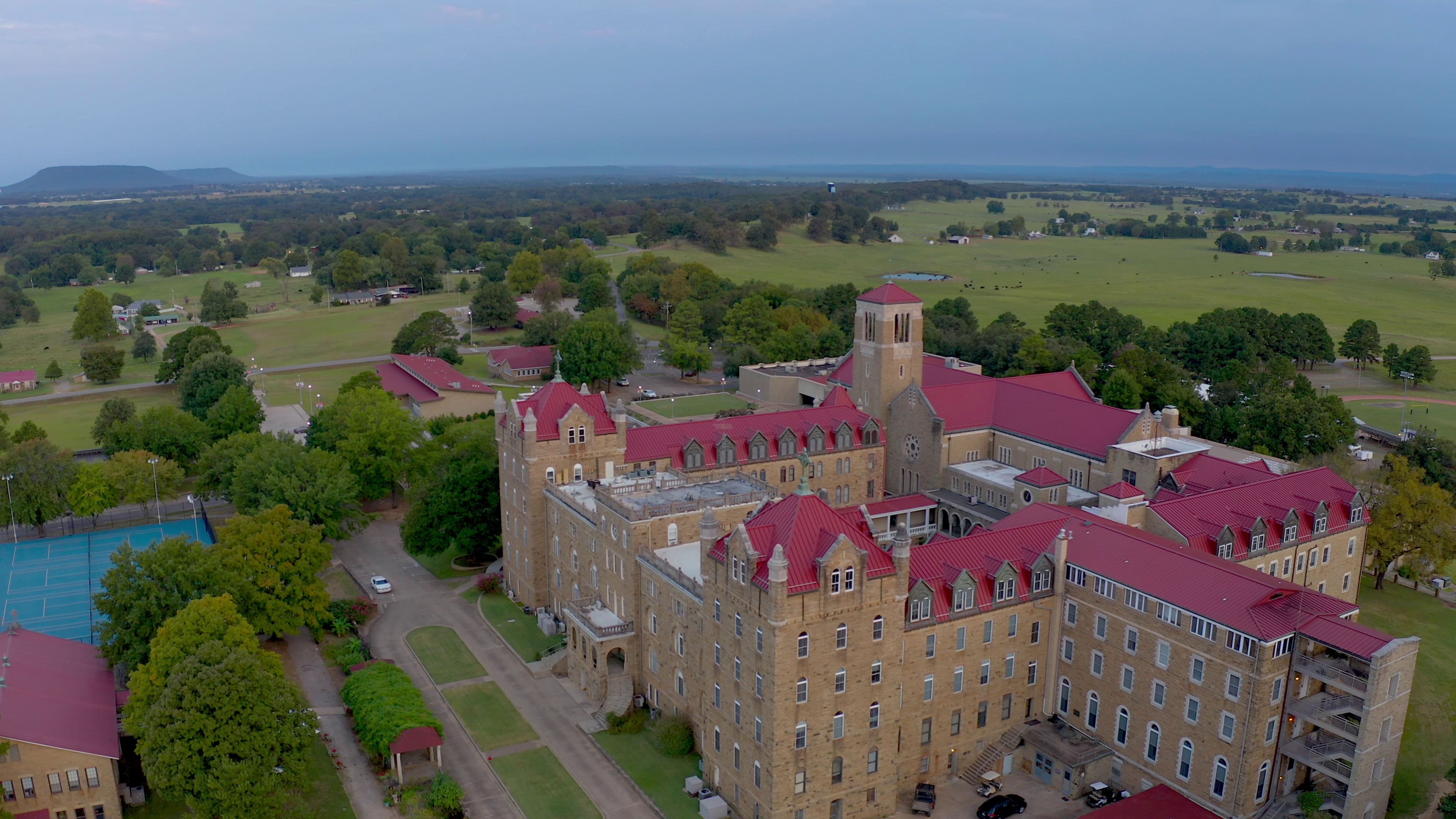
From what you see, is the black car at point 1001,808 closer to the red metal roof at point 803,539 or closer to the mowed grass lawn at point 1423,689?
the red metal roof at point 803,539

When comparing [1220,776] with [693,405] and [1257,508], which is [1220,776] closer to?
[1257,508]

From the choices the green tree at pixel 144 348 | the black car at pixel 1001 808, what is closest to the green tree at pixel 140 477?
the black car at pixel 1001 808

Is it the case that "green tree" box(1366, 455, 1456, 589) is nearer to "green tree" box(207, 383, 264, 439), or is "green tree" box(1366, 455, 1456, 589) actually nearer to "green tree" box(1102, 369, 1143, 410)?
"green tree" box(1102, 369, 1143, 410)

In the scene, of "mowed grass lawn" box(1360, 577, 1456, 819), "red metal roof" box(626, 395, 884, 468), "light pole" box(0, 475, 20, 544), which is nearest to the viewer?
"mowed grass lawn" box(1360, 577, 1456, 819)

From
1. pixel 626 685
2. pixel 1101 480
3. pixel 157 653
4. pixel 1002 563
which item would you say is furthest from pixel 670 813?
pixel 1101 480

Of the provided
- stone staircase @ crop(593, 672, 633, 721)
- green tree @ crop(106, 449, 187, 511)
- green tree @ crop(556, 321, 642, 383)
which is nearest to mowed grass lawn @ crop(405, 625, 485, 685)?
stone staircase @ crop(593, 672, 633, 721)

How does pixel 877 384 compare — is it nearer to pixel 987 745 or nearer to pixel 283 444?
pixel 987 745
